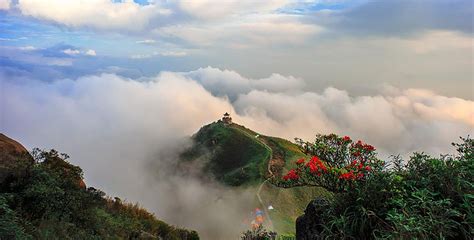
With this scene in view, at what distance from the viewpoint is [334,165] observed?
32.4ft

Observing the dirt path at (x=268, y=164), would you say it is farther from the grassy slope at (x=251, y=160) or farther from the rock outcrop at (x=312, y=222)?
the rock outcrop at (x=312, y=222)

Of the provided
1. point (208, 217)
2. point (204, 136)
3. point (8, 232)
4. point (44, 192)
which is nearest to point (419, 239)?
point (8, 232)

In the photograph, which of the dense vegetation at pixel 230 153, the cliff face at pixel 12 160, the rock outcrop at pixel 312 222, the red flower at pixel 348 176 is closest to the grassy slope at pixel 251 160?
the dense vegetation at pixel 230 153

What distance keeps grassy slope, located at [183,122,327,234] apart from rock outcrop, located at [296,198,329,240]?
1592 inches

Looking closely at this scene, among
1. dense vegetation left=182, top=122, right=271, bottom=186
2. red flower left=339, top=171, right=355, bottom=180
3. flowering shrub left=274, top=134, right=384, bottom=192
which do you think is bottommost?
dense vegetation left=182, top=122, right=271, bottom=186

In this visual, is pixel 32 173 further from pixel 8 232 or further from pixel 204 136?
pixel 204 136

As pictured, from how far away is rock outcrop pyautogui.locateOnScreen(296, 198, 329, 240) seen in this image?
23.7 ft

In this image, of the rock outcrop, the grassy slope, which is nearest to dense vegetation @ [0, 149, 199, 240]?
the rock outcrop

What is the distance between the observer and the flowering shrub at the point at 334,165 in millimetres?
8055

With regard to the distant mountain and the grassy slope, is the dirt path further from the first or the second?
the distant mountain

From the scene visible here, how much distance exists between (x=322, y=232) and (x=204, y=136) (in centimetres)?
8595

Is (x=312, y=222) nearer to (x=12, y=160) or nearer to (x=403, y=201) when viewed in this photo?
(x=403, y=201)

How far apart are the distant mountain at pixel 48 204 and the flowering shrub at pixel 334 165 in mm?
6322

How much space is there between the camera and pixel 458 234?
5.75m
